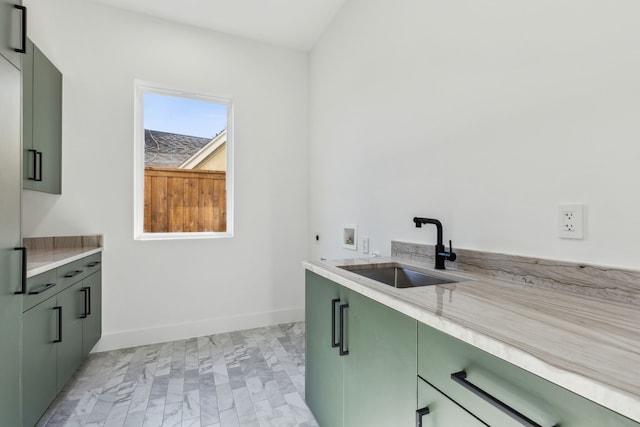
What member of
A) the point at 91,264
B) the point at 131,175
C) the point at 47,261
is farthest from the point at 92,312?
the point at 131,175

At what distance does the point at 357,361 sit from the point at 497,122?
3.69 ft

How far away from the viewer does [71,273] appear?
1834mm

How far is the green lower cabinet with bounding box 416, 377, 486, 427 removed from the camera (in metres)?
0.71

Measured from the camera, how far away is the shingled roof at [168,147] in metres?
2.67

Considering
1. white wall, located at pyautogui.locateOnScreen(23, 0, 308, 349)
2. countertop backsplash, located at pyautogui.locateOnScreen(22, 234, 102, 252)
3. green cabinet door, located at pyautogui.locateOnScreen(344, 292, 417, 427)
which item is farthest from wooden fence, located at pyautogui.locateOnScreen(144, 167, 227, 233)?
green cabinet door, located at pyautogui.locateOnScreen(344, 292, 417, 427)

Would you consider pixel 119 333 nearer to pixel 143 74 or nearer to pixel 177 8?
pixel 143 74

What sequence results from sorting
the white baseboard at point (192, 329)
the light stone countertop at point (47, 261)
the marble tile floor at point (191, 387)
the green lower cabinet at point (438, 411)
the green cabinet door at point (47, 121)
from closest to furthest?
the green lower cabinet at point (438, 411)
the light stone countertop at point (47, 261)
the marble tile floor at point (191, 387)
the green cabinet door at point (47, 121)
the white baseboard at point (192, 329)

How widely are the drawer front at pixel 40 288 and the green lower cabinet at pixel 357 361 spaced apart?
1260 millimetres

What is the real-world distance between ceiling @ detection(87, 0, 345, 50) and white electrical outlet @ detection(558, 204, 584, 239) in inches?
89.5

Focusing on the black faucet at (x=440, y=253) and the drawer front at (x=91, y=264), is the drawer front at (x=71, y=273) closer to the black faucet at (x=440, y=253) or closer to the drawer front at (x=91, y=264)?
the drawer front at (x=91, y=264)

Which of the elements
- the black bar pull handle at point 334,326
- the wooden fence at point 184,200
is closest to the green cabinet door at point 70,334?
the wooden fence at point 184,200

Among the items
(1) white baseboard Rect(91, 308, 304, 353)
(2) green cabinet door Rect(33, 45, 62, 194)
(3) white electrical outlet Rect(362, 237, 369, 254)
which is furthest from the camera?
(1) white baseboard Rect(91, 308, 304, 353)

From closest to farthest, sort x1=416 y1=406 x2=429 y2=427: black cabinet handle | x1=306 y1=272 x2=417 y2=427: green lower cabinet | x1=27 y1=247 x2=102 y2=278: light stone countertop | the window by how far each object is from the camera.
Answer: x1=416 y1=406 x2=429 y2=427: black cabinet handle → x1=306 y1=272 x2=417 y2=427: green lower cabinet → x1=27 y1=247 x2=102 y2=278: light stone countertop → the window

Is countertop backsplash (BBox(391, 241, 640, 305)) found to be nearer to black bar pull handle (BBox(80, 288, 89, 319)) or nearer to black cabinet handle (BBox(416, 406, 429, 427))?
black cabinet handle (BBox(416, 406, 429, 427))
